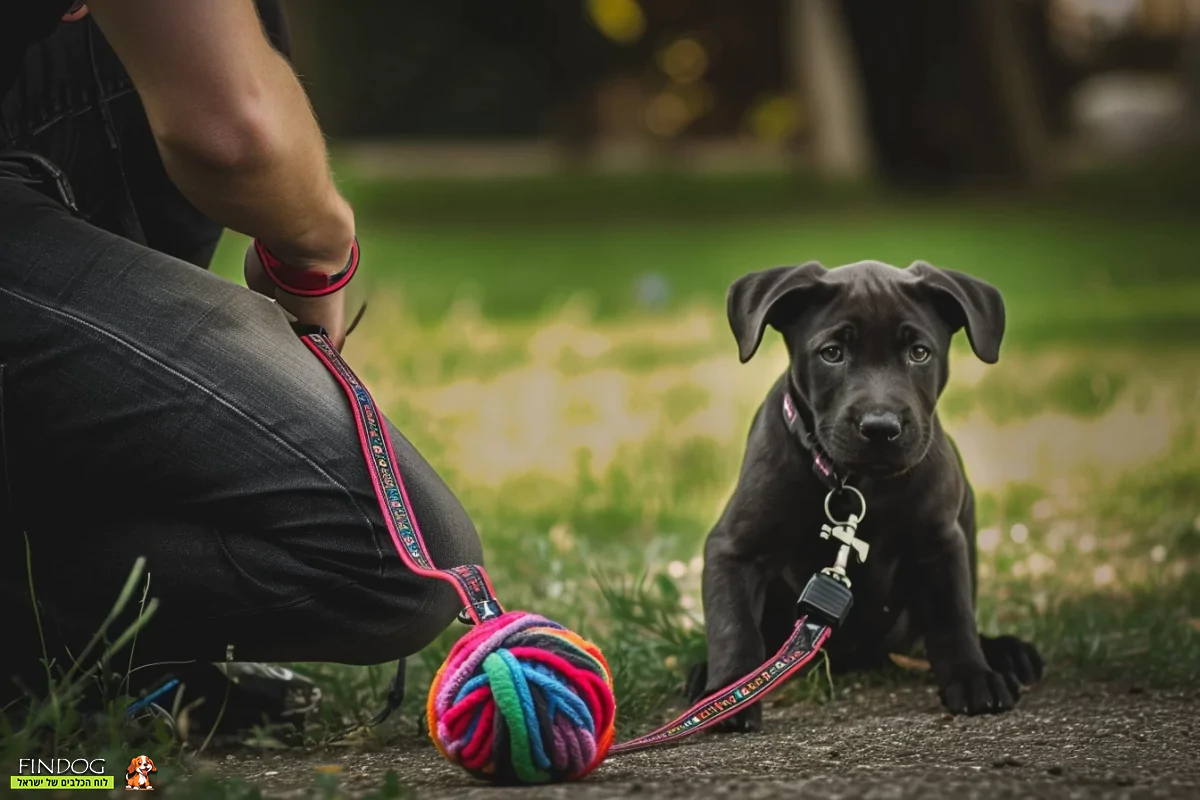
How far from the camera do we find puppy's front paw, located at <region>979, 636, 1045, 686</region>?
3404 mm

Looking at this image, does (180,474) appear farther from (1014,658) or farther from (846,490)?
(1014,658)

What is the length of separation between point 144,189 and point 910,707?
1884mm

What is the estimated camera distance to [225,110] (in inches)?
93.0

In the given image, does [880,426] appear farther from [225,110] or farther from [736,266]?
[736,266]

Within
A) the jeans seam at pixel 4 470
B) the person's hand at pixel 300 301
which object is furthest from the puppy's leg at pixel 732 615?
the jeans seam at pixel 4 470

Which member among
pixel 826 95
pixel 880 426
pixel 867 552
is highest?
pixel 826 95

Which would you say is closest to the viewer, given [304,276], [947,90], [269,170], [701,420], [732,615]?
[269,170]

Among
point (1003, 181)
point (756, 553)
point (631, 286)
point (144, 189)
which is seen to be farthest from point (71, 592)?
point (1003, 181)

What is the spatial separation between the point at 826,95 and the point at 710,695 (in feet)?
75.3

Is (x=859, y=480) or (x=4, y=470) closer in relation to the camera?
(x=4, y=470)

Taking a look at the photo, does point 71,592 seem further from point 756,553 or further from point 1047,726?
point 1047,726

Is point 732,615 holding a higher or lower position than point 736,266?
lower

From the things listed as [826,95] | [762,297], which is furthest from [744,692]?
[826,95]

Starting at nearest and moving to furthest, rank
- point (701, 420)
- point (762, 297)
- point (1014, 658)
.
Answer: point (762, 297) < point (1014, 658) < point (701, 420)
